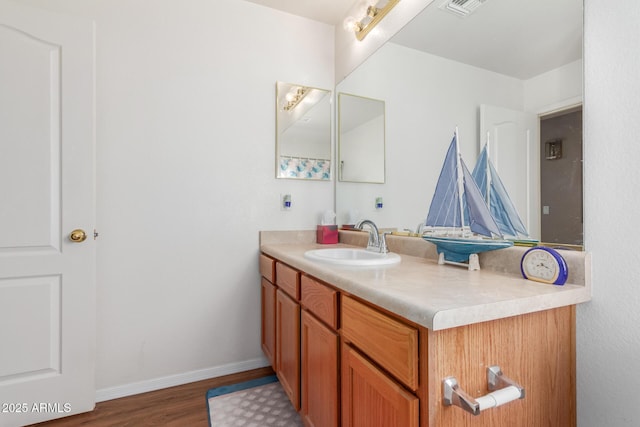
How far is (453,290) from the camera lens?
0.84 m

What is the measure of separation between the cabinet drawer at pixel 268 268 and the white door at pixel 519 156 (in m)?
1.23

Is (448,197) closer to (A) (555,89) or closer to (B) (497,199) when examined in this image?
(B) (497,199)

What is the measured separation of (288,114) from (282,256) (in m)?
1.06

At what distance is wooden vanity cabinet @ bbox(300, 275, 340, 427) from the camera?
107cm

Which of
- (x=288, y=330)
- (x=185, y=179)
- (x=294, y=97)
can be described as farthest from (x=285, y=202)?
(x=288, y=330)

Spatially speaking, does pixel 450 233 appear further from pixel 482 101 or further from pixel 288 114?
pixel 288 114

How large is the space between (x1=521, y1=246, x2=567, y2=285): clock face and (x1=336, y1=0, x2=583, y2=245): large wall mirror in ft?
0.32

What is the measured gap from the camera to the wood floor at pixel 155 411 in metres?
1.51

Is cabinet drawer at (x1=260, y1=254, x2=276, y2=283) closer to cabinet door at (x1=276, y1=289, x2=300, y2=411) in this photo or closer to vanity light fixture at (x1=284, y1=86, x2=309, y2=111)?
cabinet door at (x1=276, y1=289, x2=300, y2=411)

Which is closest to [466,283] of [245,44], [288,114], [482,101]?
[482,101]

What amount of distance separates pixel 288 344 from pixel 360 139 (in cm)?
134

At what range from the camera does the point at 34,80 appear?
4.94 feet

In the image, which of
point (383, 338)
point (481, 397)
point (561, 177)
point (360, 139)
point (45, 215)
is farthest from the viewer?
point (360, 139)

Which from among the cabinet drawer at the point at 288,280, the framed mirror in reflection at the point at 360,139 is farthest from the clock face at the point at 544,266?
the framed mirror in reflection at the point at 360,139
